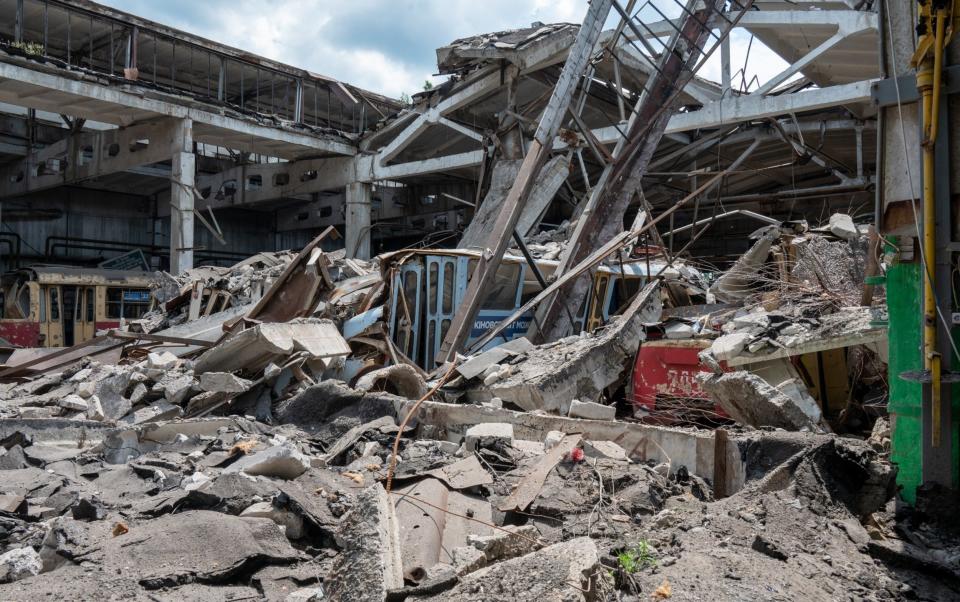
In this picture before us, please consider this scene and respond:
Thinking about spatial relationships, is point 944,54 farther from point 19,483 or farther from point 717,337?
point 19,483

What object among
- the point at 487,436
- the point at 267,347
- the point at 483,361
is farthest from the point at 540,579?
the point at 267,347

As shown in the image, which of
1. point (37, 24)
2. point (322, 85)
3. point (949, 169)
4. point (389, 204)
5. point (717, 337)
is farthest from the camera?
point (389, 204)

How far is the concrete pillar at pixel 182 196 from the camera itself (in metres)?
15.6

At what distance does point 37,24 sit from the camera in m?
18.5

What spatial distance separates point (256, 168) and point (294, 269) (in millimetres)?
12550

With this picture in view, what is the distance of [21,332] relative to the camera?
49.6ft

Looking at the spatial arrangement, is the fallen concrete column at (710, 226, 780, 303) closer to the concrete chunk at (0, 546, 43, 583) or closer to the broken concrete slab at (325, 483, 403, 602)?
the broken concrete slab at (325, 483, 403, 602)

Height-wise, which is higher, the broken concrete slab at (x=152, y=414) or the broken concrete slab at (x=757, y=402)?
the broken concrete slab at (x=757, y=402)

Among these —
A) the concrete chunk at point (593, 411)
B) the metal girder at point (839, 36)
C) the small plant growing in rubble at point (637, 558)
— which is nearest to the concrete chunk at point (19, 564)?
the small plant growing in rubble at point (637, 558)

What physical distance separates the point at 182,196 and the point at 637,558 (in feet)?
48.6

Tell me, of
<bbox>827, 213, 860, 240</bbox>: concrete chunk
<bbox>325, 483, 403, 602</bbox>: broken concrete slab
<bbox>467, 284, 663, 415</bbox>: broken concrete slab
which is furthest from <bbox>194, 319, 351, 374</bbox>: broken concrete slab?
<bbox>827, 213, 860, 240</bbox>: concrete chunk

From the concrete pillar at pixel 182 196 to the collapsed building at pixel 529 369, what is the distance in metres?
0.06

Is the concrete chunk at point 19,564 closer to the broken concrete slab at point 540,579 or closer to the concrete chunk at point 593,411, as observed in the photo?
the broken concrete slab at point 540,579

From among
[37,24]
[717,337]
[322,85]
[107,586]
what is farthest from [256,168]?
[107,586]
